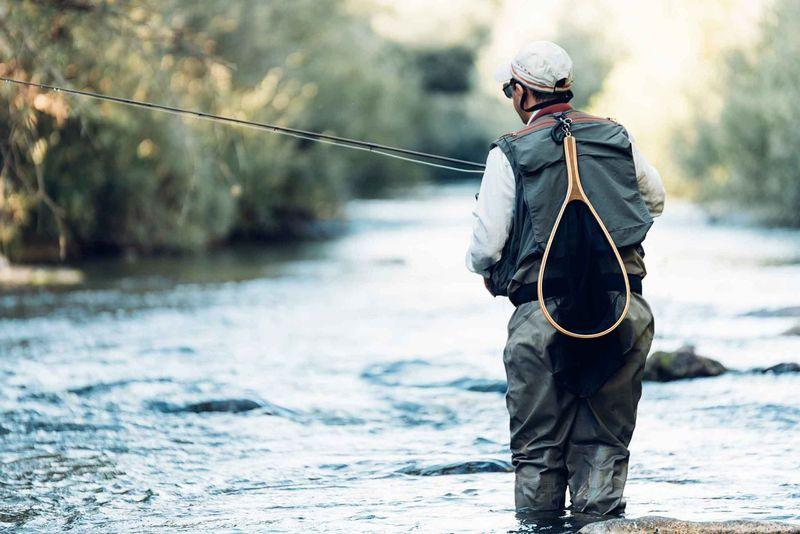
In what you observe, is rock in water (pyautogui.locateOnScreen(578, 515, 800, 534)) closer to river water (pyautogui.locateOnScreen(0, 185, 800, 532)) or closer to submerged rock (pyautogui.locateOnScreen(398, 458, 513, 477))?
river water (pyautogui.locateOnScreen(0, 185, 800, 532))

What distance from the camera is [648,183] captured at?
4914 millimetres

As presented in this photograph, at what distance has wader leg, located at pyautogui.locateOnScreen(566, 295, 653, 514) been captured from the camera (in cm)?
479

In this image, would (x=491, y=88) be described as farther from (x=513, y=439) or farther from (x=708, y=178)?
(x=513, y=439)

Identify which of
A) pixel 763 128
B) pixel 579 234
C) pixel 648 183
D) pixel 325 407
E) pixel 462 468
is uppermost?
pixel 763 128

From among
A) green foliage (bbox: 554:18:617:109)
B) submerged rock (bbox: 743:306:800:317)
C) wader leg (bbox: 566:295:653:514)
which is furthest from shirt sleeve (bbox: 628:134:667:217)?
green foliage (bbox: 554:18:617:109)

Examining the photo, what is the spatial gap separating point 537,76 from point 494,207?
519 mm

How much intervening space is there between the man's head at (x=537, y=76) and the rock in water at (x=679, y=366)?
4.26m

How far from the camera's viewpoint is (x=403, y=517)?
211 inches

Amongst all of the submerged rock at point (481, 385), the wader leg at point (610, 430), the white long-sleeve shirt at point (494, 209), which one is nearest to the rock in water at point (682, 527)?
the wader leg at point (610, 430)

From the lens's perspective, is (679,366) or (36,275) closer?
(679,366)

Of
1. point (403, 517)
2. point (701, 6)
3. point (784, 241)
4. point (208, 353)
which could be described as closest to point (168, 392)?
point (208, 353)

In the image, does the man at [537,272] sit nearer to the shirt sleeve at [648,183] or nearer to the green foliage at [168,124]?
the shirt sleeve at [648,183]

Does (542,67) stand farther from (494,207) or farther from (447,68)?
(447,68)

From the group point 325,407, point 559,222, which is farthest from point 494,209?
point 325,407
